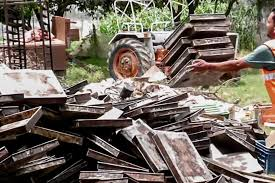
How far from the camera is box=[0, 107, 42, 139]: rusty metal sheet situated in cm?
469

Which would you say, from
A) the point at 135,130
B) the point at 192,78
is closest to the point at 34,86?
the point at 135,130

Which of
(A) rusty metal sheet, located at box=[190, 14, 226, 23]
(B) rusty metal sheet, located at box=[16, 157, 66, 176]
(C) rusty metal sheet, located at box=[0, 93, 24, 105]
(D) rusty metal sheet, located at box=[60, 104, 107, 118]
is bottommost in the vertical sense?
(B) rusty metal sheet, located at box=[16, 157, 66, 176]

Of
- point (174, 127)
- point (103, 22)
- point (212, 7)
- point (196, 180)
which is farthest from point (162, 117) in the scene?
point (212, 7)

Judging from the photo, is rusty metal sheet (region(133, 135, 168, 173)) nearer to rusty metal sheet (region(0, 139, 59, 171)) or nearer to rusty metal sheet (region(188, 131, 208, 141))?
rusty metal sheet (region(188, 131, 208, 141))

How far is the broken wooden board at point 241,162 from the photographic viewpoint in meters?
5.92

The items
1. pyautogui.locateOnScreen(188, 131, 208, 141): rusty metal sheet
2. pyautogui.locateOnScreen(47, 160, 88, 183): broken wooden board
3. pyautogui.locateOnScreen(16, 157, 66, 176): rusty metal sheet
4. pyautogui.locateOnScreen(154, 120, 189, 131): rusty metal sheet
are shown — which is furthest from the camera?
pyautogui.locateOnScreen(154, 120, 189, 131): rusty metal sheet

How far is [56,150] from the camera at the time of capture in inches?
209

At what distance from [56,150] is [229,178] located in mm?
1648

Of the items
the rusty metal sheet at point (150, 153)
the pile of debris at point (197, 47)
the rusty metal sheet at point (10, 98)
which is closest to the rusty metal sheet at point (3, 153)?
the rusty metal sheet at point (10, 98)

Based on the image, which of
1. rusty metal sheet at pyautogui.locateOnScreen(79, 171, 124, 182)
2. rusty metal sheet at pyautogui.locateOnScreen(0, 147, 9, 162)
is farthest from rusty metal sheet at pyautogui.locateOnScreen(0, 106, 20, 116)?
rusty metal sheet at pyautogui.locateOnScreen(79, 171, 124, 182)

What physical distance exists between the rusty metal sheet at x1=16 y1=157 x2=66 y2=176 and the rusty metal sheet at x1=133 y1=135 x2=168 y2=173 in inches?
28.6

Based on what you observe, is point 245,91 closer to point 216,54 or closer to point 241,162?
point 216,54

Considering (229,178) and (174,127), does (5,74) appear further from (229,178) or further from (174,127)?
(229,178)

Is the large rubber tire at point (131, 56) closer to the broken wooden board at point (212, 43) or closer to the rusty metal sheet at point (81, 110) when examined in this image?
the broken wooden board at point (212, 43)
